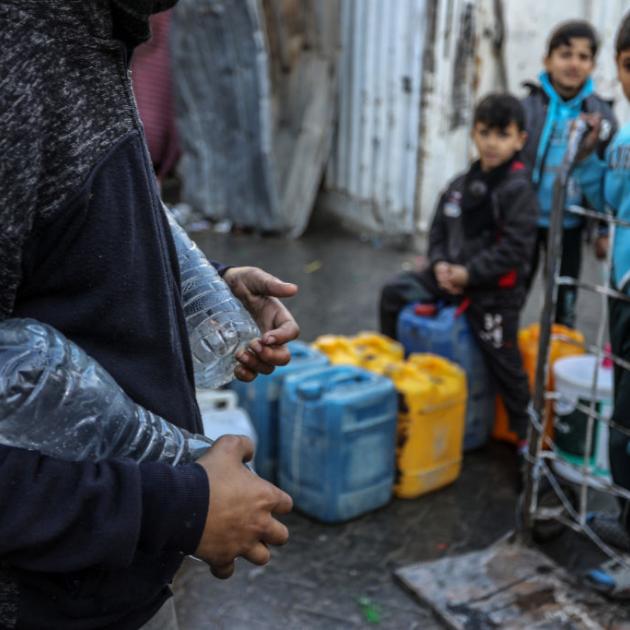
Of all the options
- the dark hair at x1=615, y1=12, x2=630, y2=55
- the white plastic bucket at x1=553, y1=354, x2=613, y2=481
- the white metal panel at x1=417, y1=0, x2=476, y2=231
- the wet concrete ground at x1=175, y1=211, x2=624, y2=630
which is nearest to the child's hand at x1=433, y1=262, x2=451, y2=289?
the white plastic bucket at x1=553, y1=354, x2=613, y2=481

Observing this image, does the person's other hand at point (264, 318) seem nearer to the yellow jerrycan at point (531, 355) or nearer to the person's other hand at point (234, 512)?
the person's other hand at point (234, 512)

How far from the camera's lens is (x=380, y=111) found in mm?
8336

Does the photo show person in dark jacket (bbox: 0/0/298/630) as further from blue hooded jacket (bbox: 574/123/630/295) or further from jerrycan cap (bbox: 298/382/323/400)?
jerrycan cap (bbox: 298/382/323/400)

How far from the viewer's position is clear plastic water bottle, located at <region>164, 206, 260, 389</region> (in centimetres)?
156

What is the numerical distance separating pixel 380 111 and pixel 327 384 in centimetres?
511

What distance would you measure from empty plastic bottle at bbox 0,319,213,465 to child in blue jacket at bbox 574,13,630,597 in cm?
231

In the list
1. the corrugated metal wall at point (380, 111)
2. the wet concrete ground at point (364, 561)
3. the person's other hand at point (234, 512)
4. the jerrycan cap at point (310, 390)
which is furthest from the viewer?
the corrugated metal wall at point (380, 111)

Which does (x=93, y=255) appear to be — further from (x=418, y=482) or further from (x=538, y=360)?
(x=418, y=482)

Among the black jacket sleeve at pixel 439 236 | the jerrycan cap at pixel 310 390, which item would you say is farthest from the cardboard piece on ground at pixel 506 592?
the black jacket sleeve at pixel 439 236

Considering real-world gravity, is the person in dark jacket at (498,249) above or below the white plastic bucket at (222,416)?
above

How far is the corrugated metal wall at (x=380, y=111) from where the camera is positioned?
25.7 ft

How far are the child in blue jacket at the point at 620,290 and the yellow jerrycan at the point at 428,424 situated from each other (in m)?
0.93

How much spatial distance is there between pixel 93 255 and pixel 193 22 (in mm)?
7968

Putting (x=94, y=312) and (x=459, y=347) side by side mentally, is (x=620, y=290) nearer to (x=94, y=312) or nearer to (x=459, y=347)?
(x=459, y=347)
